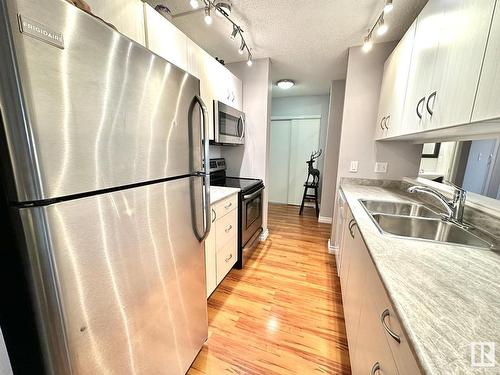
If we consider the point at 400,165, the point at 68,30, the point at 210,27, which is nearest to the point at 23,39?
the point at 68,30

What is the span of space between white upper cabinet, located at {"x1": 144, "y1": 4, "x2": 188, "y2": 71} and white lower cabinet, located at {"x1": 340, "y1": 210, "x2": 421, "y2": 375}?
1.81 metres

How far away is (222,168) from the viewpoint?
276 centimetres

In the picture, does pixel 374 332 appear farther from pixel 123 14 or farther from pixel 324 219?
pixel 324 219

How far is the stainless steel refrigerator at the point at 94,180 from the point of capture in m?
0.50

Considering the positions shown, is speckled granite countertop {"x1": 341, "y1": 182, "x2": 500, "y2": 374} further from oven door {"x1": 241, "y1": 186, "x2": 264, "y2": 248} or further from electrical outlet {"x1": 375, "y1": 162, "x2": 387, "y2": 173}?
electrical outlet {"x1": 375, "y1": 162, "x2": 387, "y2": 173}

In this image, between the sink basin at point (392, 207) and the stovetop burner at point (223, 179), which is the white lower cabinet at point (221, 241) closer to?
the stovetop burner at point (223, 179)

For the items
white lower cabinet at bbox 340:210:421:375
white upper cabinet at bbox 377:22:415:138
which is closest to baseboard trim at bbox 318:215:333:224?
white upper cabinet at bbox 377:22:415:138

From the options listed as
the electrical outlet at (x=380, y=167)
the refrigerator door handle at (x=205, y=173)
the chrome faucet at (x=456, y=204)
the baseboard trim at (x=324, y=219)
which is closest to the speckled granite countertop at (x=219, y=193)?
the refrigerator door handle at (x=205, y=173)

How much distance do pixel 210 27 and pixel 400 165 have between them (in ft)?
8.14

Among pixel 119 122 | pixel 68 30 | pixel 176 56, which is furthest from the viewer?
pixel 176 56

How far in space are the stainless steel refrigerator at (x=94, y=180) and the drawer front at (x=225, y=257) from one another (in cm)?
81

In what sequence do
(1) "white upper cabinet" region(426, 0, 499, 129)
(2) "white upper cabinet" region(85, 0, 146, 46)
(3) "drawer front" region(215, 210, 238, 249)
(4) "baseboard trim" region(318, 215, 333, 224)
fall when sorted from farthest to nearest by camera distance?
(4) "baseboard trim" region(318, 215, 333, 224)
(3) "drawer front" region(215, 210, 238, 249)
(2) "white upper cabinet" region(85, 0, 146, 46)
(1) "white upper cabinet" region(426, 0, 499, 129)

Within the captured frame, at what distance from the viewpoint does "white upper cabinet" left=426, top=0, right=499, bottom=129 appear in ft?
2.72

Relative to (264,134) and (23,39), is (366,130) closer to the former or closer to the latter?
(264,134)
